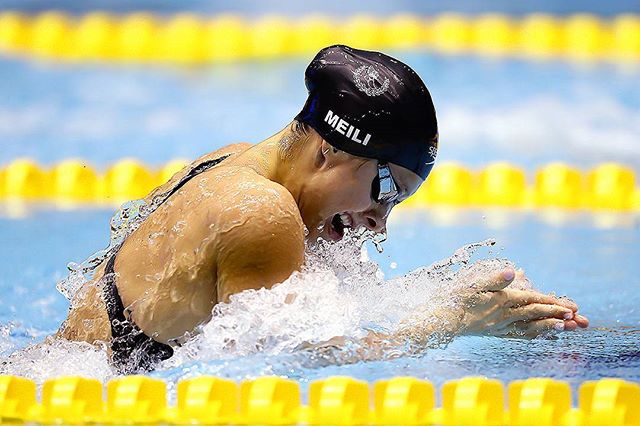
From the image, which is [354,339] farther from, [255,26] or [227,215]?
[255,26]

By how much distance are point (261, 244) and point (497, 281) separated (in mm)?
616

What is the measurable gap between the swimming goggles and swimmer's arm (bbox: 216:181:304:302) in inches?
9.7

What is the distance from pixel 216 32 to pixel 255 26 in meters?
0.35

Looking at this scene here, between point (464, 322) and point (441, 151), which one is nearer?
point (464, 322)

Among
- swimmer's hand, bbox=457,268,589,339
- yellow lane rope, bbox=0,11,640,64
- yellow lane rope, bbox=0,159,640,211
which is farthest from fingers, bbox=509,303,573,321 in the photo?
yellow lane rope, bbox=0,11,640,64

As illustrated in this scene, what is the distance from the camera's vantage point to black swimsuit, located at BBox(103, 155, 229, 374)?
2525 mm

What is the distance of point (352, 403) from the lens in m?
2.27

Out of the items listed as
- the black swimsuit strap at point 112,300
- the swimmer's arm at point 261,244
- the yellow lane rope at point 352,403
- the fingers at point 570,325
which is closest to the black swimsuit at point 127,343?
the black swimsuit strap at point 112,300

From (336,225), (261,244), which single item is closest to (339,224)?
(336,225)

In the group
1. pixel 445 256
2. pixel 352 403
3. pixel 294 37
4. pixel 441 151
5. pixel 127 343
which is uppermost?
pixel 294 37

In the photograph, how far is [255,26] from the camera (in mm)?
8938

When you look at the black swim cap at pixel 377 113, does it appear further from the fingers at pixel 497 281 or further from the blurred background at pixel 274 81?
the blurred background at pixel 274 81

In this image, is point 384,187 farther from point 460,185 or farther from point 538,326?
point 460,185

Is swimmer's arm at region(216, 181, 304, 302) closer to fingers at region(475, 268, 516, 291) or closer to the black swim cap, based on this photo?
the black swim cap
